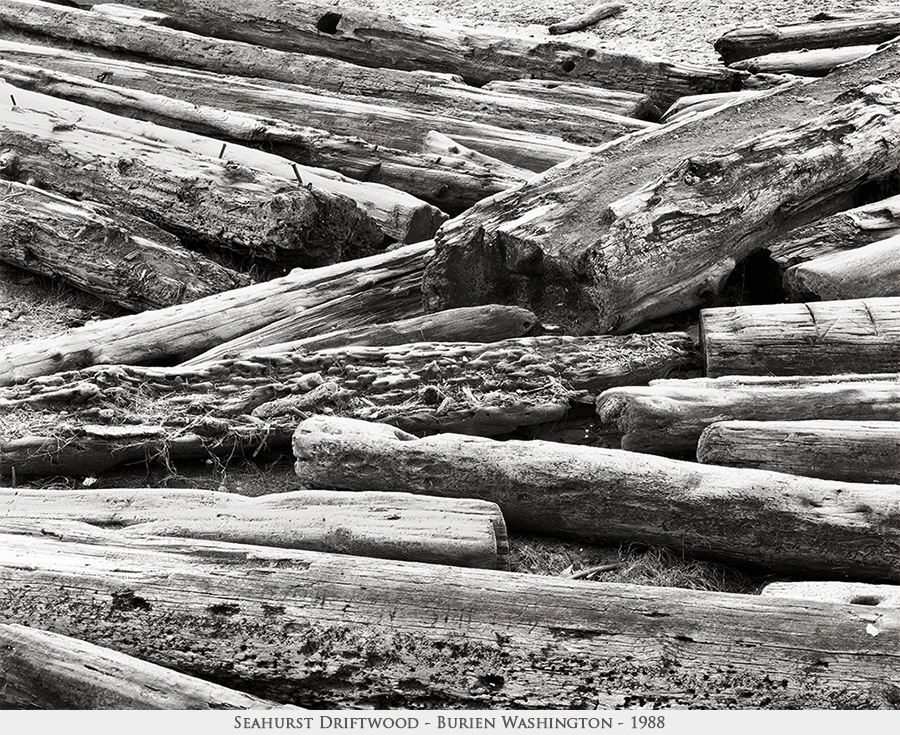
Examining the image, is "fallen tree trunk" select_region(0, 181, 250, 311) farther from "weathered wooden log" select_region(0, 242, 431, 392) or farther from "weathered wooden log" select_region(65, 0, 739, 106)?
"weathered wooden log" select_region(65, 0, 739, 106)

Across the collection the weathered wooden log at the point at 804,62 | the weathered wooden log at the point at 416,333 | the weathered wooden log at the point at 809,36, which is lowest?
the weathered wooden log at the point at 416,333

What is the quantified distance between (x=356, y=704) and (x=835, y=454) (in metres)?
2.39

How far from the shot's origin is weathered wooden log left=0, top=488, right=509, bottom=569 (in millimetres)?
4270

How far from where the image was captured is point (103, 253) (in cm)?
694

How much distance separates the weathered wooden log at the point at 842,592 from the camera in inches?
157

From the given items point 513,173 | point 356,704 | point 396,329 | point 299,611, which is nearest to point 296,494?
point 299,611

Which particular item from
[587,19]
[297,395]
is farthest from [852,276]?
[587,19]

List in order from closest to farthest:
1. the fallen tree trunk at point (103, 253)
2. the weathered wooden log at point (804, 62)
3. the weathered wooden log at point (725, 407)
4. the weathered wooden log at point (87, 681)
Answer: the weathered wooden log at point (87, 681), the weathered wooden log at point (725, 407), the fallen tree trunk at point (103, 253), the weathered wooden log at point (804, 62)

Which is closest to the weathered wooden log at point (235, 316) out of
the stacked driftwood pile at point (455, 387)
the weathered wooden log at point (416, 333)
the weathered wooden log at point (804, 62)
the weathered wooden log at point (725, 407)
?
the stacked driftwood pile at point (455, 387)

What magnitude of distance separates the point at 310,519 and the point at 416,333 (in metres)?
1.72

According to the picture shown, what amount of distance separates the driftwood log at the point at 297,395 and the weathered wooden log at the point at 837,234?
89 cm

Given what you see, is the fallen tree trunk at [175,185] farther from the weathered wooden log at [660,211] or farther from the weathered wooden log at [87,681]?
the weathered wooden log at [87,681]

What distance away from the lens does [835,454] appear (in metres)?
4.59

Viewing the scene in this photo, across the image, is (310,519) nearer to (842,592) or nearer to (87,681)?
(87,681)
